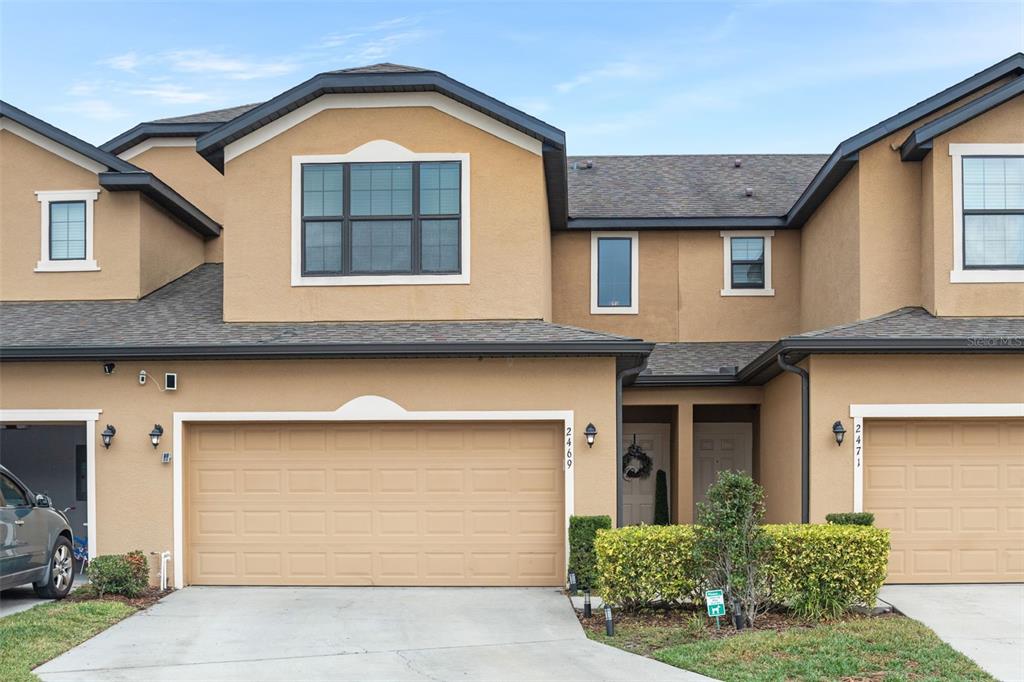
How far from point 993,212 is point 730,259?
17.7ft

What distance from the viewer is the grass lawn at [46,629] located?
9.25 m

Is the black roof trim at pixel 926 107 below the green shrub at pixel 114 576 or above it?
above

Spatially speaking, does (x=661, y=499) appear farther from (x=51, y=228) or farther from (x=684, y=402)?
(x=51, y=228)

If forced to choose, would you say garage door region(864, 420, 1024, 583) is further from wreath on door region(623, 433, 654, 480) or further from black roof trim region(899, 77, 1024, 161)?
wreath on door region(623, 433, 654, 480)

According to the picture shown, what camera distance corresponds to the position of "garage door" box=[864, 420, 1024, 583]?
13125 millimetres

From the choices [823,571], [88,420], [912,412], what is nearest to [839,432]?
[912,412]

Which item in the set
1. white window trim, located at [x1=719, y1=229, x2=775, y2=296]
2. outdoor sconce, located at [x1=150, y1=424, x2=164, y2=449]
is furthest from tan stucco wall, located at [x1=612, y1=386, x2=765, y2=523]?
outdoor sconce, located at [x1=150, y1=424, x2=164, y2=449]

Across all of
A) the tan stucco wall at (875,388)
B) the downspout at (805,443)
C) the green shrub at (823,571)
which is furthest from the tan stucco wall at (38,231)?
the green shrub at (823,571)

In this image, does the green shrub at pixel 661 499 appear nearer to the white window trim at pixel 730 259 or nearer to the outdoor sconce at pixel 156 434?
the white window trim at pixel 730 259

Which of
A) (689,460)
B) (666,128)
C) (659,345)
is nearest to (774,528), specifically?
(689,460)

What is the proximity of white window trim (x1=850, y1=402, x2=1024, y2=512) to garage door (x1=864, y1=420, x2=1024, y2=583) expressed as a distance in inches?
6.6

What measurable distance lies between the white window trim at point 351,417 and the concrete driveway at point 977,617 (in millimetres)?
4260

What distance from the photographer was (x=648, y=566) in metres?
11.0

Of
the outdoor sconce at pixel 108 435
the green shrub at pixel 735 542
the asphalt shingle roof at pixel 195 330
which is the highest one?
the asphalt shingle roof at pixel 195 330
